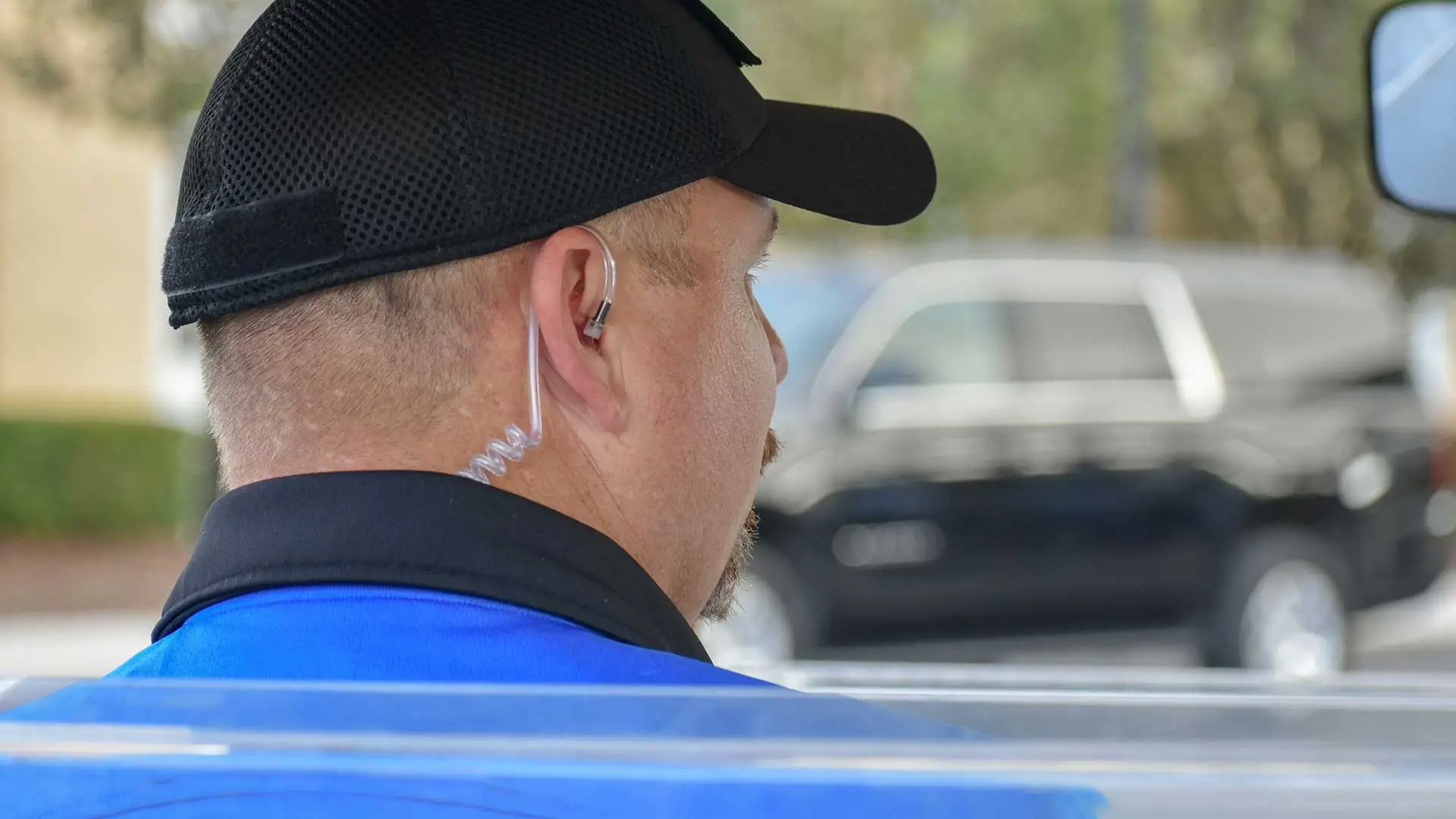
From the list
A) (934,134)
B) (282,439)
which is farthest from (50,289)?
(282,439)

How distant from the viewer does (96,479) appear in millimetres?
12625

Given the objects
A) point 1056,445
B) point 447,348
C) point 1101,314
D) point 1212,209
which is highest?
point 1212,209

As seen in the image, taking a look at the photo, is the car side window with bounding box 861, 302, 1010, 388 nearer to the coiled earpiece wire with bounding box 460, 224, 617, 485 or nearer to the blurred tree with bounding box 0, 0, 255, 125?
the blurred tree with bounding box 0, 0, 255, 125

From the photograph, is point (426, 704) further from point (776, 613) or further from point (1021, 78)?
point (1021, 78)

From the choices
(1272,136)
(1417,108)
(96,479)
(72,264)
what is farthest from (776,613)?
(1272,136)

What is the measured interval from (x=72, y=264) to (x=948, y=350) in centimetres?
934

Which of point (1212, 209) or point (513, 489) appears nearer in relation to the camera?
point (513, 489)

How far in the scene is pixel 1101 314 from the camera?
798 cm

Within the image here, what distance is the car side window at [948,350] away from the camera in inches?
292

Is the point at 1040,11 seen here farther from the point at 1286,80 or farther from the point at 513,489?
the point at 513,489

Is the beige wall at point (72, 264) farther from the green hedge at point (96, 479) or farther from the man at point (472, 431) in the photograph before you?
the man at point (472, 431)

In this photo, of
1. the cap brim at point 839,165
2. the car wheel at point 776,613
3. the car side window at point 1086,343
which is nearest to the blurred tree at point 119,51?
the car wheel at point 776,613

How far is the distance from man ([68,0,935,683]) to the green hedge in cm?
1120

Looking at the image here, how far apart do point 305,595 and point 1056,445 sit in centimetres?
668
